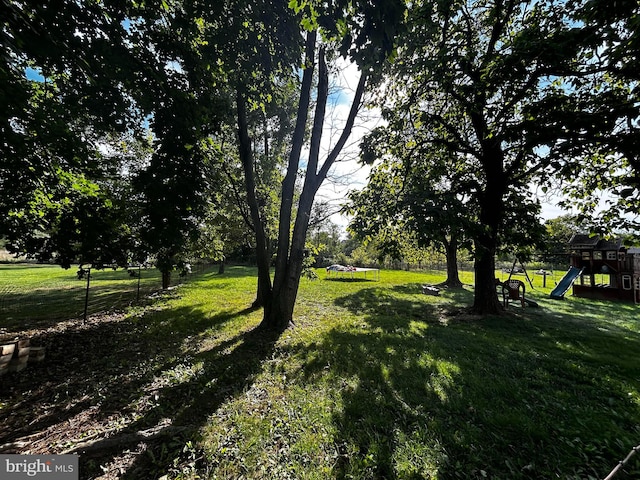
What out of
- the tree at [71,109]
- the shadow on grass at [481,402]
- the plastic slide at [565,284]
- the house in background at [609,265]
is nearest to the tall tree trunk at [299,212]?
the shadow on grass at [481,402]

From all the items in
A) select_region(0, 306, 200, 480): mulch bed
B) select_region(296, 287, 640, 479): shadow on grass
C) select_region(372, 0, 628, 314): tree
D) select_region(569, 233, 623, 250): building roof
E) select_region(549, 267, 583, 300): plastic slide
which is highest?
select_region(372, 0, 628, 314): tree

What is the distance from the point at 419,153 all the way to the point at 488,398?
7.27 metres

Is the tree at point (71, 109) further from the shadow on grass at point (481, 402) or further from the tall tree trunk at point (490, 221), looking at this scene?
the tall tree trunk at point (490, 221)

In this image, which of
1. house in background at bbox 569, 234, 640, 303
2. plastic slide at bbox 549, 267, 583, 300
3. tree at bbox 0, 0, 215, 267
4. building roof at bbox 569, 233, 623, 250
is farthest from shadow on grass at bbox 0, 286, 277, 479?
building roof at bbox 569, 233, 623, 250

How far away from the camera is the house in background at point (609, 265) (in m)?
11.7

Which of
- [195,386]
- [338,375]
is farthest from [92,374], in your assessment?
[338,375]

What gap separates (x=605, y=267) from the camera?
13.0 meters

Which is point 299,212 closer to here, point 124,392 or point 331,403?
point 331,403

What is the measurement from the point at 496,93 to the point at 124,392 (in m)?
9.87

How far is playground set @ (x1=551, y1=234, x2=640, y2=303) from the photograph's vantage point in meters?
11.7

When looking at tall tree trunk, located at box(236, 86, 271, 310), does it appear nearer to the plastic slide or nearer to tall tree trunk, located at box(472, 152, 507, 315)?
tall tree trunk, located at box(472, 152, 507, 315)

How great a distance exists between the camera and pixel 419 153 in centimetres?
834

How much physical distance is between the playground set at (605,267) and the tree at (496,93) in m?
7.93

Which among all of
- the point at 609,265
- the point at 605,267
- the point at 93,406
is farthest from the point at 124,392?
the point at 605,267
